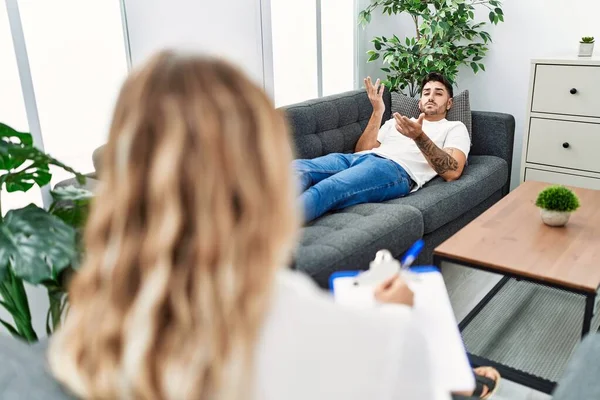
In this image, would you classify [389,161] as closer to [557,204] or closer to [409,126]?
[409,126]

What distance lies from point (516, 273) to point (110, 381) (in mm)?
1393

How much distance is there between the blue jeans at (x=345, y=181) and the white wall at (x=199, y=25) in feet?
1.71

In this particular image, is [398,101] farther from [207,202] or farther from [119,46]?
[207,202]

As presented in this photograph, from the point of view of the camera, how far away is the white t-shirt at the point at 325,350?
0.58 metres

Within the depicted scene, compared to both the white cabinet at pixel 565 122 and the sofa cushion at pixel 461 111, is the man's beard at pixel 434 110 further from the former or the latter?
the white cabinet at pixel 565 122

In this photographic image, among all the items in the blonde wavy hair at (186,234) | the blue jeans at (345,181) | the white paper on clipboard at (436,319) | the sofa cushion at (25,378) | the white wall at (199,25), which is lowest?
the blue jeans at (345,181)

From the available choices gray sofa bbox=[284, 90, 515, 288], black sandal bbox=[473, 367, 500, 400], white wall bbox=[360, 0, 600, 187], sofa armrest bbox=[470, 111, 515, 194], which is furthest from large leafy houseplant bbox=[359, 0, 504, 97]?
black sandal bbox=[473, 367, 500, 400]

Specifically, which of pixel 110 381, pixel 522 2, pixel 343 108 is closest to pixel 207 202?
pixel 110 381

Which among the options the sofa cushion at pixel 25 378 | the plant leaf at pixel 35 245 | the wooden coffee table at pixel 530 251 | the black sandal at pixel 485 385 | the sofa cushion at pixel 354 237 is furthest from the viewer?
the sofa cushion at pixel 354 237

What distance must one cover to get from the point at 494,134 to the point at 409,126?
0.88 m

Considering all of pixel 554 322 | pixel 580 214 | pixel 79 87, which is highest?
pixel 79 87

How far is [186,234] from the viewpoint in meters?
0.56

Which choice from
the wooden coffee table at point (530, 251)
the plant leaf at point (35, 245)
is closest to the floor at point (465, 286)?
the wooden coffee table at point (530, 251)

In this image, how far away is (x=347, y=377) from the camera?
0.59 metres
